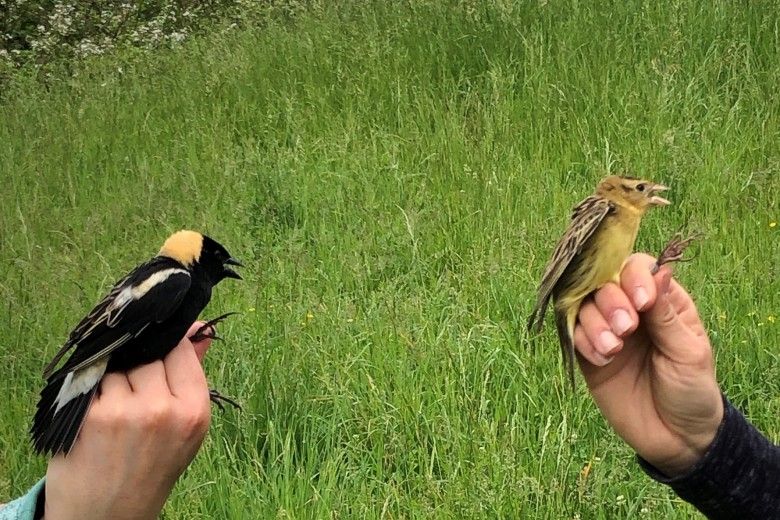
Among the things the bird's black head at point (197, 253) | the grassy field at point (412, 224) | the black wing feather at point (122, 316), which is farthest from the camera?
the grassy field at point (412, 224)

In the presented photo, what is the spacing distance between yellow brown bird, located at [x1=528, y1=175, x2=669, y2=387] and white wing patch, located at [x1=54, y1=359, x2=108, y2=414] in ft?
3.48

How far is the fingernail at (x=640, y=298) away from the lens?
1794mm

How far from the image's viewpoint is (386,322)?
366cm

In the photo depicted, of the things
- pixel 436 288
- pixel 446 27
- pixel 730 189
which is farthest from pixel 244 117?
pixel 730 189

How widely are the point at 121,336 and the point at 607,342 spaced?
1.15 m

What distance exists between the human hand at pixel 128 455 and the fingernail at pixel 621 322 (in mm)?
888

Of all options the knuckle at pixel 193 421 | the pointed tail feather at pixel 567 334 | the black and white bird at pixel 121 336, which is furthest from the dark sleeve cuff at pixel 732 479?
the black and white bird at pixel 121 336

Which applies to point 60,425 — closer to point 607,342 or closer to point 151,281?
point 151,281

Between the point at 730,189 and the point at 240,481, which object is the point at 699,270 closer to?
the point at 730,189

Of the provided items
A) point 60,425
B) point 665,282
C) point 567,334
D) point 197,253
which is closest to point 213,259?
point 197,253

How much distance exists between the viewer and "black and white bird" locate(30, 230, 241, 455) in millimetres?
1932

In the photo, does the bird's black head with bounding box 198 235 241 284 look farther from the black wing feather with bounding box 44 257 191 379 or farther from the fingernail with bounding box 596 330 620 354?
the fingernail with bounding box 596 330 620 354

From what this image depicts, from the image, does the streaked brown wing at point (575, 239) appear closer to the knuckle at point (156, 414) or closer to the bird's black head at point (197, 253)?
the knuckle at point (156, 414)

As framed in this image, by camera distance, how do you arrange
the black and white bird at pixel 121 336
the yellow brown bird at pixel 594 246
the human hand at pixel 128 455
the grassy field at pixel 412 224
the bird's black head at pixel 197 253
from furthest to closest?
1. the grassy field at pixel 412 224
2. the bird's black head at pixel 197 253
3. the black and white bird at pixel 121 336
4. the yellow brown bird at pixel 594 246
5. the human hand at pixel 128 455
